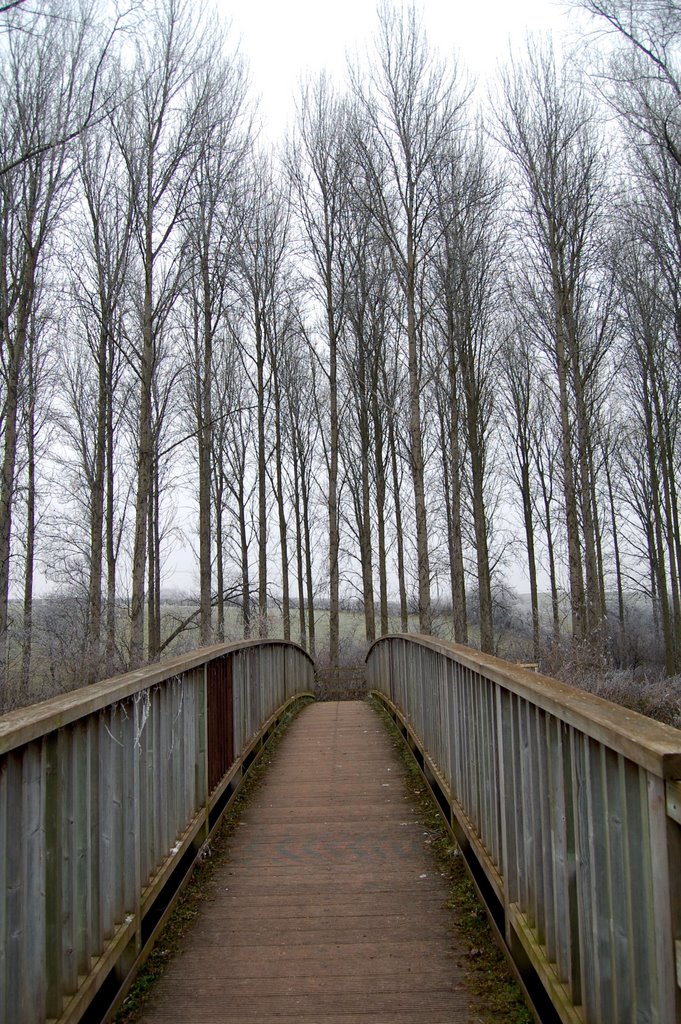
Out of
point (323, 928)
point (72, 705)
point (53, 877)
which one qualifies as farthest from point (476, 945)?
point (72, 705)

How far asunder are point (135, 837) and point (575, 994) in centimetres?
179

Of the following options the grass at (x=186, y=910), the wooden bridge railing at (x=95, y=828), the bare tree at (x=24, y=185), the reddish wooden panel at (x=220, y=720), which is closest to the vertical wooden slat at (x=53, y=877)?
the wooden bridge railing at (x=95, y=828)

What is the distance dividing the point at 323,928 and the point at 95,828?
139 cm

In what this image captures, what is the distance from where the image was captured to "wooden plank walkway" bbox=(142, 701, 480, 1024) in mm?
2730

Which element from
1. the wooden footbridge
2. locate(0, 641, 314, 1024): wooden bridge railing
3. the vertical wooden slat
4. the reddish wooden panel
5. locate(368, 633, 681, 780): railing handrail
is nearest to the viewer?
locate(368, 633, 681, 780): railing handrail

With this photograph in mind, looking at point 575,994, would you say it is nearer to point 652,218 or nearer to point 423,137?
point 652,218

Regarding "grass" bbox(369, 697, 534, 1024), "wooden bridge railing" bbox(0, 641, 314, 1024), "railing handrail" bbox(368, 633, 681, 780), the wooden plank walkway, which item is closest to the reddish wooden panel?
"wooden bridge railing" bbox(0, 641, 314, 1024)

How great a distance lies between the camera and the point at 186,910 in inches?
143

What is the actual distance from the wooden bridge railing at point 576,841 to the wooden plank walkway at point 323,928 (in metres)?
0.36

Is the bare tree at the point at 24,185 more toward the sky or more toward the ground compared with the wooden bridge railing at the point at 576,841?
more toward the sky

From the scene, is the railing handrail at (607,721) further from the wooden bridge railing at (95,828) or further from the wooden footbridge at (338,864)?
the wooden bridge railing at (95,828)

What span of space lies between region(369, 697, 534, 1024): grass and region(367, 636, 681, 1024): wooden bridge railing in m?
0.09

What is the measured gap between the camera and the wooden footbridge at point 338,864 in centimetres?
173

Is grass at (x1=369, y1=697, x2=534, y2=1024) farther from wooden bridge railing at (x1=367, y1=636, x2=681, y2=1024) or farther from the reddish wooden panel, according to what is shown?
the reddish wooden panel
